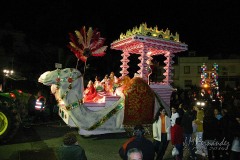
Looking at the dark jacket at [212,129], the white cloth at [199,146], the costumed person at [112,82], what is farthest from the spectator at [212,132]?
the costumed person at [112,82]

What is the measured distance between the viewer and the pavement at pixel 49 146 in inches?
270

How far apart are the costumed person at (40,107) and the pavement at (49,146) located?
1440mm

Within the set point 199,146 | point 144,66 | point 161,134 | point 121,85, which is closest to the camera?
point 161,134

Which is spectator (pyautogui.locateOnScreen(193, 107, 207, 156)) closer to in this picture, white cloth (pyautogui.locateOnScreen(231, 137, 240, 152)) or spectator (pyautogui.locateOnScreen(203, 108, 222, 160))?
spectator (pyautogui.locateOnScreen(203, 108, 222, 160))

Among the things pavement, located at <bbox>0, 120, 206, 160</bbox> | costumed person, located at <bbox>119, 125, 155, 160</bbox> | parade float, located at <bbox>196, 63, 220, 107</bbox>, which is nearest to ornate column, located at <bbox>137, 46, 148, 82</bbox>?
pavement, located at <bbox>0, 120, 206, 160</bbox>

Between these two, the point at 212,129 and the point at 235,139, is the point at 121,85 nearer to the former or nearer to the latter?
the point at 212,129

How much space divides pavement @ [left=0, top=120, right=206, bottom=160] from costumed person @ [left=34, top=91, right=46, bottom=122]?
4.73ft

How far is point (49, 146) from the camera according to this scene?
25.9ft

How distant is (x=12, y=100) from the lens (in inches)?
335

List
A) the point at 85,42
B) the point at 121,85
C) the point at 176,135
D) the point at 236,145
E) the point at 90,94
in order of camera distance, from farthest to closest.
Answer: the point at 90,94 → the point at 121,85 → the point at 85,42 → the point at 176,135 → the point at 236,145

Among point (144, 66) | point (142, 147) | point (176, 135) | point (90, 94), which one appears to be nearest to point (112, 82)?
point (90, 94)

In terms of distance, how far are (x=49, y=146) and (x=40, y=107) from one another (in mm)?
4378

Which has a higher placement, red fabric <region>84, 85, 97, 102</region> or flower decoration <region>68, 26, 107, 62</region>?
flower decoration <region>68, 26, 107, 62</region>

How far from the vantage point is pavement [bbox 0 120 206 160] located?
6867 millimetres
